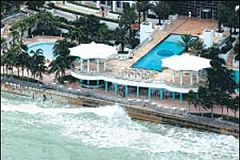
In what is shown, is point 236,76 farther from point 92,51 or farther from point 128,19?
point 128,19

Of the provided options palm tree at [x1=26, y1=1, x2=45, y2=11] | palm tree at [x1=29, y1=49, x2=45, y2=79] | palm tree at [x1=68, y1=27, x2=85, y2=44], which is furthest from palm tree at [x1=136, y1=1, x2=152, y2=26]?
palm tree at [x1=29, y1=49, x2=45, y2=79]

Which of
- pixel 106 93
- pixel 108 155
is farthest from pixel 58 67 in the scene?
pixel 108 155

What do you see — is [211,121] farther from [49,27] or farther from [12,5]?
[12,5]

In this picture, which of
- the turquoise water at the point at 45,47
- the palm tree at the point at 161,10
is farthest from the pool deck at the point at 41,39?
the palm tree at the point at 161,10

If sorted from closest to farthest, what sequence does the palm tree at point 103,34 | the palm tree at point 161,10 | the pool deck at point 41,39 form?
the palm tree at point 103,34 → the pool deck at point 41,39 → the palm tree at point 161,10

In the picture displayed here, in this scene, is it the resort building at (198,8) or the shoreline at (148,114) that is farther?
the resort building at (198,8)

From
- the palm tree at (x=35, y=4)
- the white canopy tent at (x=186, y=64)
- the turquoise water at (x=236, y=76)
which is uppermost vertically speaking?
the palm tree at (x=35, y=4)

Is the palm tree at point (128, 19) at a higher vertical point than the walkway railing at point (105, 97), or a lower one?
higher

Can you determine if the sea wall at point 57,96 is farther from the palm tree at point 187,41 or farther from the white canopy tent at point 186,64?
the palm tree at point 187,41
